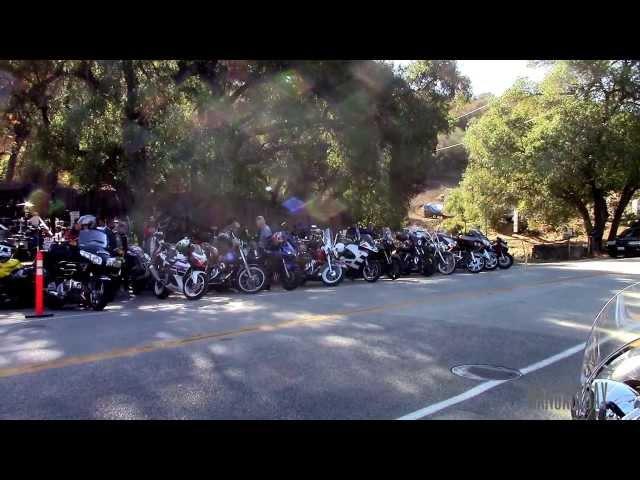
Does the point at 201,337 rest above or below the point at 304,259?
below

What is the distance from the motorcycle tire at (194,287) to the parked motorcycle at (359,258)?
4.33 meters

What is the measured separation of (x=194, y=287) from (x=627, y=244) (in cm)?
2517

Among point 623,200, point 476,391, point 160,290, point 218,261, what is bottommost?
point 476,391

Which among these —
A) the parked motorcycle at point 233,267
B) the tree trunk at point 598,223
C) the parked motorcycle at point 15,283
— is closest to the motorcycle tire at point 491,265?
the parked motorcycle at point 233,267

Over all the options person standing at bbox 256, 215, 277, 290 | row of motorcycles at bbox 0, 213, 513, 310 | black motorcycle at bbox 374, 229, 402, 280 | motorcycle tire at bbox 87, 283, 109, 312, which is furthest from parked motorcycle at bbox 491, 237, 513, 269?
motorcycle tire at bbox 87, 283, 109, 312

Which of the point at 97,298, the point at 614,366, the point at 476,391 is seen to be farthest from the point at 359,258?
the point at 614,366

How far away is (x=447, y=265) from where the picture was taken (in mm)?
18547

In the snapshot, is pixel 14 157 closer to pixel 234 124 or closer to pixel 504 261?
pixel 234 124

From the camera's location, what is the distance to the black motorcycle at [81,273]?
1103cm

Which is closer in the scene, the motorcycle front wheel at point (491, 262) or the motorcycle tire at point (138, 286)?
the motorcycle tire at point (138, 286)

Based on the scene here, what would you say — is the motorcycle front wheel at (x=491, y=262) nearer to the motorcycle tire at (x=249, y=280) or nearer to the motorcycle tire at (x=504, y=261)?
the motorcycle tire at (x=504, y=261)
